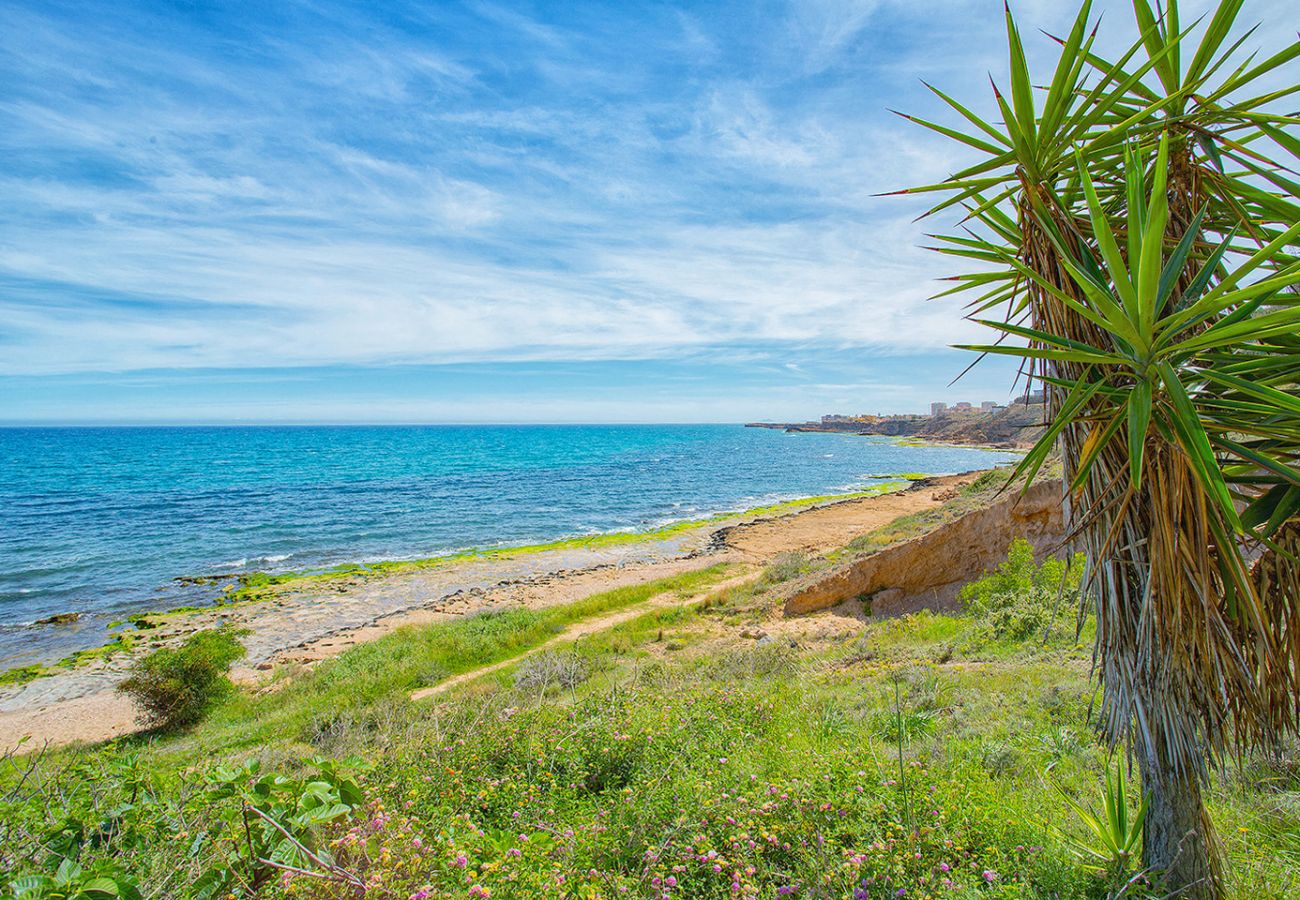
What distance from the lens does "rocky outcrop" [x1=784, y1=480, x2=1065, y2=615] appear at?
→ 1480 cm

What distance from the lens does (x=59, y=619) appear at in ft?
59.4

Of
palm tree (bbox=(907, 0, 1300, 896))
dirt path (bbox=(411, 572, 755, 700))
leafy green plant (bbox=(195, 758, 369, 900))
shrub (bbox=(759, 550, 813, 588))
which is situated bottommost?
dirt path (bbox=(411, 572, 755, 700))

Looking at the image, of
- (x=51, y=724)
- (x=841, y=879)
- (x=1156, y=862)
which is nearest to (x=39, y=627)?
(x=51, y=724)

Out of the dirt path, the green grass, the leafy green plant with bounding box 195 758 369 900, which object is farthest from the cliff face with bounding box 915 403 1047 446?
the leafy green plant with bounding box 195 758 369 900

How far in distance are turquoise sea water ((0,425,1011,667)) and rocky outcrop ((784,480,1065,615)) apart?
19.8m

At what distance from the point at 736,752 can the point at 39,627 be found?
927 inches

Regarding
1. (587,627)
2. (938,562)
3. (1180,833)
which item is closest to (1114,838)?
(1180,833)

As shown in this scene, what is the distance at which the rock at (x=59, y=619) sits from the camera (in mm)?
17828

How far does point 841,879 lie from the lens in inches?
122

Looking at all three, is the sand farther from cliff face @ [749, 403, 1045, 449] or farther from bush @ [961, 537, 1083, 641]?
cliff face @ [749, 403, 1045, 449]

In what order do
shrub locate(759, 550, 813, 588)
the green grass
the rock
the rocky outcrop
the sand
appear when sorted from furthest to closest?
the green grass
shrub locate(759, 550, 813, 588)
the rock
the rocky outcrop
the sand

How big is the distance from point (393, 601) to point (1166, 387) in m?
22.9

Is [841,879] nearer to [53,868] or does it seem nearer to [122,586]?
[53,868]

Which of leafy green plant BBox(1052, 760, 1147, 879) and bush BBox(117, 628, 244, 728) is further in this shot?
bush BBox(117, 628, 244, 728)
